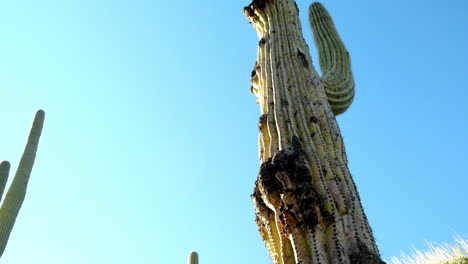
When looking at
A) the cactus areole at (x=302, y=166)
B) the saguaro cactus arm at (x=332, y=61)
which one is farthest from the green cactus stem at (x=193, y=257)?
the saguaro cactus arm at (x=332, y=61)

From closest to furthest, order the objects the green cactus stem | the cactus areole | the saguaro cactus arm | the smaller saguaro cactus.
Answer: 1. the cactus areole
2. the smaller saguaro cactus
3. the saguaro cactus arm
4. the green cactus stem

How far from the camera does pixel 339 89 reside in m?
4.52

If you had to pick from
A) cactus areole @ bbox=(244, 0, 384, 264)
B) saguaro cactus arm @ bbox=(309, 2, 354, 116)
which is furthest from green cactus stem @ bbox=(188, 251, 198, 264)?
saguaro cactus arm @ bbox=(309, 2, 354, 116)

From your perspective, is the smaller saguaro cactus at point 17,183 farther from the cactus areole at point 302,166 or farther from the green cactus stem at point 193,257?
the cactus areole at point 302,166

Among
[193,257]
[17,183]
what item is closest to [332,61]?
[193,257]

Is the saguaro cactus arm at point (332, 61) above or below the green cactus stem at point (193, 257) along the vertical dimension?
above

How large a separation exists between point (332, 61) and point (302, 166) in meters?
2.23

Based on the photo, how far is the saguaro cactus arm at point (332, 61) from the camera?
4.48 meters

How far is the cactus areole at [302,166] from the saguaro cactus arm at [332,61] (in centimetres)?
2

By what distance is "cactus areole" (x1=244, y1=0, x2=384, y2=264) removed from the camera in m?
2.87

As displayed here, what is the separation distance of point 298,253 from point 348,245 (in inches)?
11.2

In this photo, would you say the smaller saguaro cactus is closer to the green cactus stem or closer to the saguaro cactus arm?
the green cactus stem

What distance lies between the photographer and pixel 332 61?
508cm

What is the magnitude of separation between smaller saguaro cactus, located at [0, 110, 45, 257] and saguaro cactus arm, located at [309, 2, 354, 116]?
2958mm
